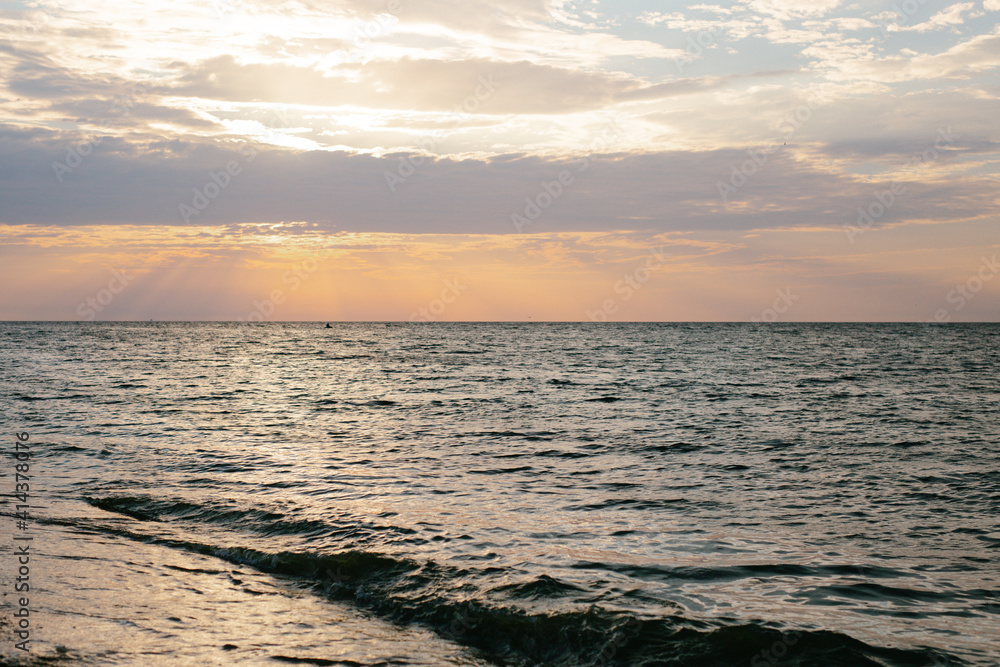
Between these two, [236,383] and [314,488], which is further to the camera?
[236,383]

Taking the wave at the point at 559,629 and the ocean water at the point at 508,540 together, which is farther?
the ocean water at the point at 508,540

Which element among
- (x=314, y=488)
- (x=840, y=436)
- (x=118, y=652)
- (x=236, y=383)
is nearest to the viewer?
(x=118, y=652)

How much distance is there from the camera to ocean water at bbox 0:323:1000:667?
730cm

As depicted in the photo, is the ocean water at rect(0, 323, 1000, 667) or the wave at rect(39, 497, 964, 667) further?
the ocean water at rect(0, 323, 1000, 667)

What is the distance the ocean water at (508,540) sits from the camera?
7.30 metres

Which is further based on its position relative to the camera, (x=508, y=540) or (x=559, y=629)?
(x=508, y=540)

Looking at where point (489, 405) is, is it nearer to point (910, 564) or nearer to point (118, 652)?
point (910, 564)

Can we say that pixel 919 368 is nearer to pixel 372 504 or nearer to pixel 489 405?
pixel 489 405

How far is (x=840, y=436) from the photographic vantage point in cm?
2178

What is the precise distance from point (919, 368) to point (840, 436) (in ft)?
129

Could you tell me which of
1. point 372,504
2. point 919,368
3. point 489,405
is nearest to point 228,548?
point 372,504

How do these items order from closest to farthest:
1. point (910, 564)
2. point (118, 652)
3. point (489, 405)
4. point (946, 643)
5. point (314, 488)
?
point (118, 652) < point (946, 643) < point (910, 564) < point (314, 488) < point (489, 405)

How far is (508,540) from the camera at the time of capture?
10844 millimetres

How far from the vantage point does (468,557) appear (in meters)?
10.0
